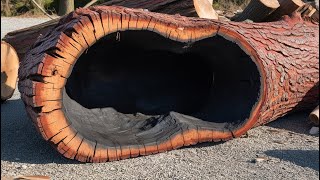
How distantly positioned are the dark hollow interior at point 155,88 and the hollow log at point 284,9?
1.01m

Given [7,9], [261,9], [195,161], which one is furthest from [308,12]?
[7,9]

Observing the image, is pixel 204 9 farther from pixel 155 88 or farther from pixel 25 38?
pixel 25 38

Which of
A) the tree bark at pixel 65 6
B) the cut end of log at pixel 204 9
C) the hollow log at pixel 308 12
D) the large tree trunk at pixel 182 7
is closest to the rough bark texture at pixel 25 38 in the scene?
the large tree trunk at pixel 182 7

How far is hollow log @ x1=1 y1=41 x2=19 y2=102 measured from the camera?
4204 millimetres

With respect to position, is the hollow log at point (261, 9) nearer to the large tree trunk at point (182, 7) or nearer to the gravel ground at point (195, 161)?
the large tree trunk at point (182, 7)

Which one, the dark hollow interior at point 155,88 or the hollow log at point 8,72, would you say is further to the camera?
the hollow log at point 8,72

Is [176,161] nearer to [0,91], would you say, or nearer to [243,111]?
[243,111]

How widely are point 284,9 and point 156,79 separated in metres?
1.37

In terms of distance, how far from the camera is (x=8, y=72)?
14.1 ft

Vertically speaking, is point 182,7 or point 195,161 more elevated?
point 182,7

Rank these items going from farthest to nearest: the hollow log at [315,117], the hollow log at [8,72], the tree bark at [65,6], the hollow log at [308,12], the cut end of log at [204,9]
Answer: the tree bark at [65,6] < the hollow log at [308,12] < the cut end of log at [204,9] < the hollow log at [8,72] < the hollow log at [315,117]

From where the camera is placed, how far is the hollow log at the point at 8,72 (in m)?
4.20

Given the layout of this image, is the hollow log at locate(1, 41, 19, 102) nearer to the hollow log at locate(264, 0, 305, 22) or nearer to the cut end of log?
the cut end of log

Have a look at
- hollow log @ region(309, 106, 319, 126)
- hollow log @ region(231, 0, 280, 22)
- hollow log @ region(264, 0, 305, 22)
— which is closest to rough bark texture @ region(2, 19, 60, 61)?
hollow log @ region(231, 0, 280, 22)
